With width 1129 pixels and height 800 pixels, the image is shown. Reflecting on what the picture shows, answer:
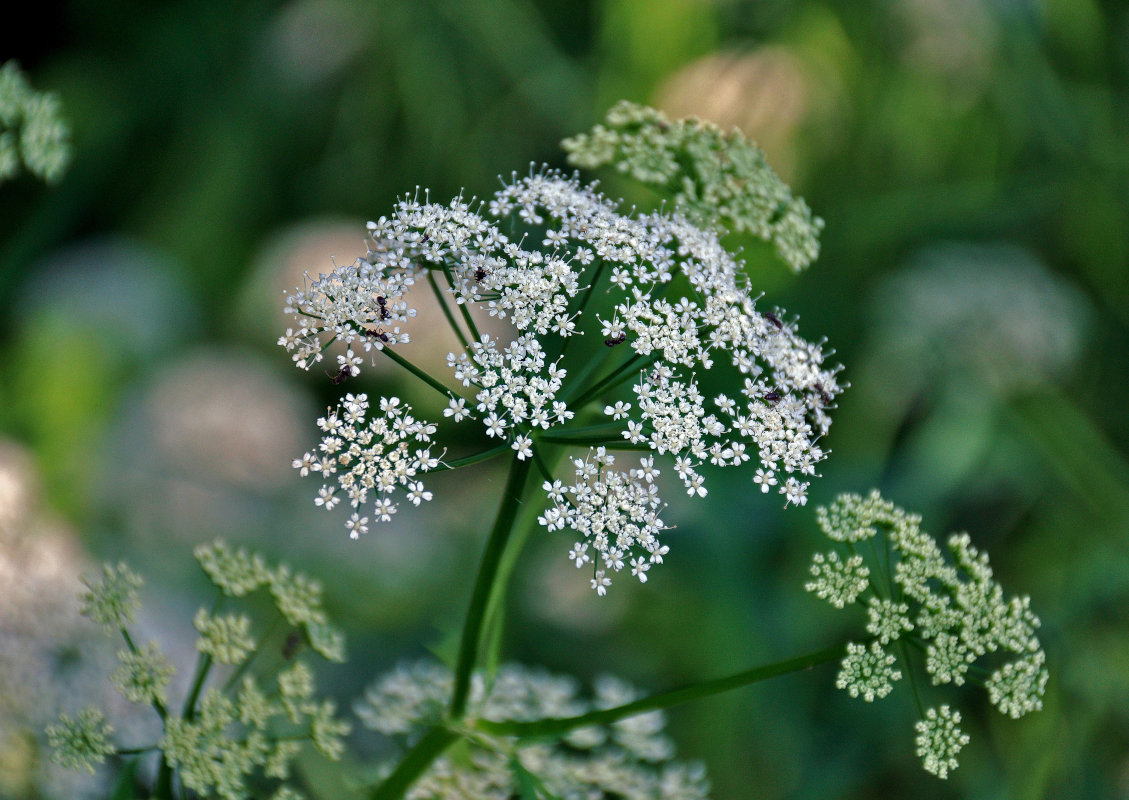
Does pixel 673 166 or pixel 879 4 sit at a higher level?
pixel 879 4

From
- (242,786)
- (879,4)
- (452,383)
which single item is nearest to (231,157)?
(452,383)

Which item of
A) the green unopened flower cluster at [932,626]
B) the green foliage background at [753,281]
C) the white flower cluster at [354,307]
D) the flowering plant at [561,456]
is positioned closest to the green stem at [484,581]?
the flowering plant at [561,456]

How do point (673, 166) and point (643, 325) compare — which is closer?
point (643, 325)

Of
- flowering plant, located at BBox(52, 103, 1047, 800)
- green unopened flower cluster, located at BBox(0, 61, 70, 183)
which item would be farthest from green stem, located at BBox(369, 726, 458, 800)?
green unopened flower cluster, located at BBox(0, 61, 70, 183)

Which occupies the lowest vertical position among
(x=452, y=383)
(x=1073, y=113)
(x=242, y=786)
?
(x=242, y=786)

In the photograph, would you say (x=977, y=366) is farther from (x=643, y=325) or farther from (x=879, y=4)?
(x=643, y=325)

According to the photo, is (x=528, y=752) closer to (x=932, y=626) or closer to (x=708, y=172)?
(x=932, y=626)

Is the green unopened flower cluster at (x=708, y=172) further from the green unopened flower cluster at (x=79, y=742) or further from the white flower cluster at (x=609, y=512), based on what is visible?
the green unopened flower cluster at (x=79, y=742)
